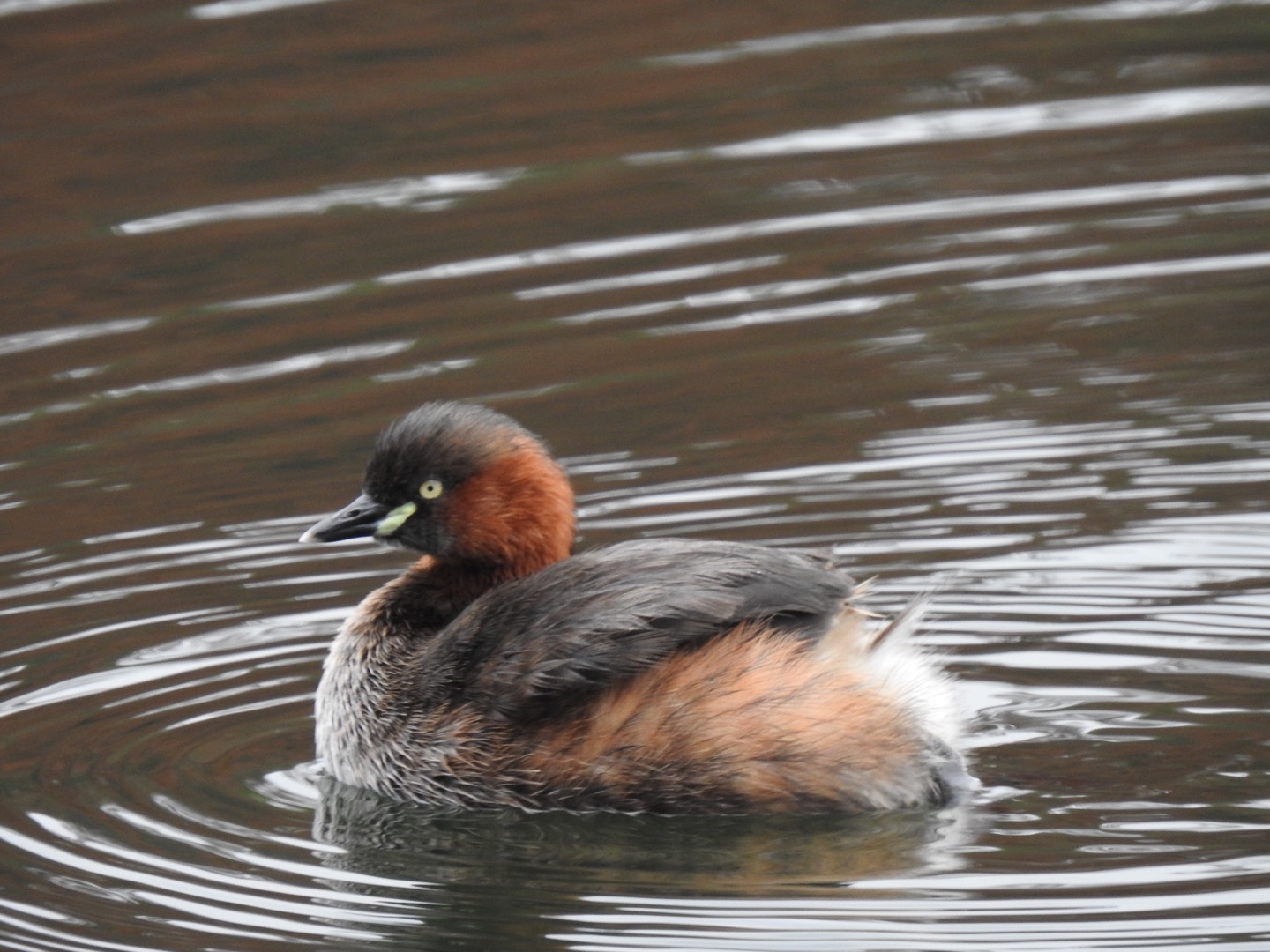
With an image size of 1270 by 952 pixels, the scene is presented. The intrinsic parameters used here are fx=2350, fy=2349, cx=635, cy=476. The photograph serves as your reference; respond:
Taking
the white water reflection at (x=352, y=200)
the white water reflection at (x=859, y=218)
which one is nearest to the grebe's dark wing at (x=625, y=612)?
the white water reflection at (x=859, y=218)

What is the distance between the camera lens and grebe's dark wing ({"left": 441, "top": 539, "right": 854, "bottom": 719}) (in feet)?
18.4

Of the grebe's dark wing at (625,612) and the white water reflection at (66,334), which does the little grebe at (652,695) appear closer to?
the grebe's dark wing at (625,612)

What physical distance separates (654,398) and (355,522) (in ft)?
8.57

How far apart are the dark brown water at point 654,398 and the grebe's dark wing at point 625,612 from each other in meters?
0.39

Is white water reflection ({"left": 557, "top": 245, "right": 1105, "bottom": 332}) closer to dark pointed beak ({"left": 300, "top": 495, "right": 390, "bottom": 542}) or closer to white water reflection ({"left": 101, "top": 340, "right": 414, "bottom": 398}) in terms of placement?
white water reflection ({"left": 101, "top": 340, "right": 414, "bottom": 398})

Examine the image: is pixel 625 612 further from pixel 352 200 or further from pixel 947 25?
pixel 947 25

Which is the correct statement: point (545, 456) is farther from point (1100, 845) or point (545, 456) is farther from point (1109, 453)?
point (1109, 453)

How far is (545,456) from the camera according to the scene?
638cm

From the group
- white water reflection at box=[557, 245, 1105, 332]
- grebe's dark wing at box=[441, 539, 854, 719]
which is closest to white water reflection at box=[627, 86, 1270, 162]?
white water reflection at box=[557, 245, 1105, 332]

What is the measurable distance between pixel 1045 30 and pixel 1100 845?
8.21 metres

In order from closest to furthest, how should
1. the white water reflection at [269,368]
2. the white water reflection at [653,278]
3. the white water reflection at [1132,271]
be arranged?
1. the white water reflection at [269,368]
2. the white water reflection at [1132,271]
3. the white water reflection at [653,278]

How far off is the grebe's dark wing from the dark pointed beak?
22.8 inches

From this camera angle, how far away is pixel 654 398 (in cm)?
886

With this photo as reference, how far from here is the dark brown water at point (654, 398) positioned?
5.41 metres
